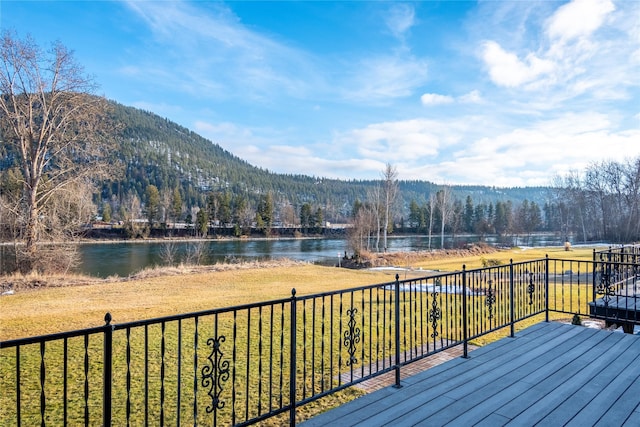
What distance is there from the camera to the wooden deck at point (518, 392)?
2664 mm

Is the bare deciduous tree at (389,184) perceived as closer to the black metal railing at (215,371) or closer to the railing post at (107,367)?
the black metal railing at (215,371)

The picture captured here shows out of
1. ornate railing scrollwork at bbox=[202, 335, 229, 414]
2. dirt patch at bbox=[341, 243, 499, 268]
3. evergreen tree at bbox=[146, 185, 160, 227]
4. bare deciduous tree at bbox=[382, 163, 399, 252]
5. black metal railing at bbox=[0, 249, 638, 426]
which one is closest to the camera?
ornate railing scrollwork at bbox=[202, 335, 229, 414]

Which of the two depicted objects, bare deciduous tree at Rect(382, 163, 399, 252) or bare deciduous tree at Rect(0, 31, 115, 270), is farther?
bare deciduous tree at Rect(382, 163, 399, 252)

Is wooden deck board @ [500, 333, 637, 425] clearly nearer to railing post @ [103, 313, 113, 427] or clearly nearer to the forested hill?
railing post @ [103, 313, 113, 427]

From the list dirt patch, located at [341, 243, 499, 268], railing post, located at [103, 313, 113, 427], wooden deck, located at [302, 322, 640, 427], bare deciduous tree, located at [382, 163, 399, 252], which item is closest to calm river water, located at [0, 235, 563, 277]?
dirt patch, located at [341, 243, 499, 268]

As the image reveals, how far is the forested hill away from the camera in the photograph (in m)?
98.0

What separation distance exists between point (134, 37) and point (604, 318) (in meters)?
14.2

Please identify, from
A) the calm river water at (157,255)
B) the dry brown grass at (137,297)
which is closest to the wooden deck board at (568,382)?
the dry brown grass at (137,297)

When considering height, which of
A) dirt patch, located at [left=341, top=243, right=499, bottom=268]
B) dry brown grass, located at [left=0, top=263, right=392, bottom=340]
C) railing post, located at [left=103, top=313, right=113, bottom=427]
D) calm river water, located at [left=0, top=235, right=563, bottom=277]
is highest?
railing post, located at [left=103, top=313, right=113, bottom=427]

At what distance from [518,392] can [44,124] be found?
1773 cm

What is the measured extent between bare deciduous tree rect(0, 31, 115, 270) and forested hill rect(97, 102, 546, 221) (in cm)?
6743

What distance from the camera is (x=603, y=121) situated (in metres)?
11.3

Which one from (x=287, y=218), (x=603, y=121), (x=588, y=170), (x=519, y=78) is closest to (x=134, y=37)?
(x=519, y=78)

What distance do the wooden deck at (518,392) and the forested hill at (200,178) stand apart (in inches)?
3065
